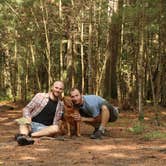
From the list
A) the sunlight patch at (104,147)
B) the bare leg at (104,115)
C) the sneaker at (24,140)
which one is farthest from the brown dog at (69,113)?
the sunlight patch at (104,147)

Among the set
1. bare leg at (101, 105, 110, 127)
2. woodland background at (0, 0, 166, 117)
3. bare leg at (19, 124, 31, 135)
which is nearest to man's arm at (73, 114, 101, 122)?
bare leg at (101, 105, 110, 127)

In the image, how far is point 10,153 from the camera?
23.5 feet

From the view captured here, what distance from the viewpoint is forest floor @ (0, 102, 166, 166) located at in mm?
6391

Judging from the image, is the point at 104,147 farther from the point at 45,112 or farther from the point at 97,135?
the point at 45,112

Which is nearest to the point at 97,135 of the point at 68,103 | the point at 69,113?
the point at 69,113

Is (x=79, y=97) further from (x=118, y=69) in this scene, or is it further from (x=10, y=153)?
(x=118, y=69)

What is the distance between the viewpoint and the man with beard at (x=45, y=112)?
335 inches

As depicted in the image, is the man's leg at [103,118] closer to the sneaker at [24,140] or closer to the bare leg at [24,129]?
the bare leg at [24,129]

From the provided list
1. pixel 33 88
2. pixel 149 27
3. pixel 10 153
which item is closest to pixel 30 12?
pixel 149 27

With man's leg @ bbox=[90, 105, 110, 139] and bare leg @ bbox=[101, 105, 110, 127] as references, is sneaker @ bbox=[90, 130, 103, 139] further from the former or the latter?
bare leg @ bbox=[101, 105, 110, 127]

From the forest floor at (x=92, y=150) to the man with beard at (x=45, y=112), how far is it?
0.22 m

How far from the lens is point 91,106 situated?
348 inches

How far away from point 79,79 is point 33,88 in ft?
8.37

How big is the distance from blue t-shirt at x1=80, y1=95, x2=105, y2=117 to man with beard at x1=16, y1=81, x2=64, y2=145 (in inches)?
17.9
